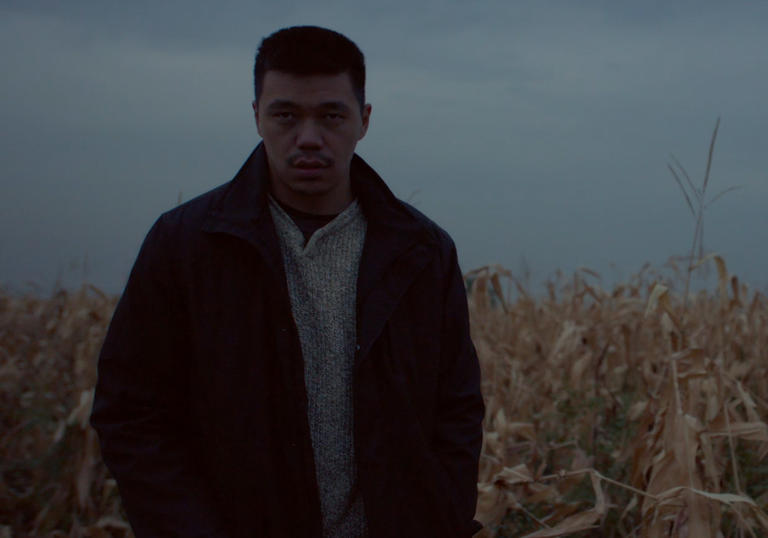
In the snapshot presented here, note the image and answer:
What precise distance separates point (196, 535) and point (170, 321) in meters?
0.44

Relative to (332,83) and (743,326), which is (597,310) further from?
(332,83)

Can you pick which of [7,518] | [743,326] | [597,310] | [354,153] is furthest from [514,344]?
[354,153]

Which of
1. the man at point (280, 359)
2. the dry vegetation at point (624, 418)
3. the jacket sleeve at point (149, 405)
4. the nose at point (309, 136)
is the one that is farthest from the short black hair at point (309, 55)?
the dry vegetation at point (624, 418)

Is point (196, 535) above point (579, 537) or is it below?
above

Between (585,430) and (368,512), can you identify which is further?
(585,430)

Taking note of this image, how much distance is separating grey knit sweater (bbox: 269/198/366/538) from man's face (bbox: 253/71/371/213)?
0.36 ft

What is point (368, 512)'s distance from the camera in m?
1.88

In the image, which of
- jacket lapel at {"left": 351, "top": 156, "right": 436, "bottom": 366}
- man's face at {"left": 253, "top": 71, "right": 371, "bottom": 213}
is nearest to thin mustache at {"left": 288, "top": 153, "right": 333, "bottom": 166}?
man's face at {"left": 253, "top": 71, "right": 371, "bottom": 213}

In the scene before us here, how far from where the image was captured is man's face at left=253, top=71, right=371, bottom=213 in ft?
6.10

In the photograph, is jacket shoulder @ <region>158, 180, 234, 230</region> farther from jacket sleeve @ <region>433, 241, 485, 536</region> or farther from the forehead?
jacket sleeve @ <region>433, 241, 485, 536</region>

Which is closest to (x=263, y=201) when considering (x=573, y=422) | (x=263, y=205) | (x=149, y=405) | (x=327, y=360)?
(x=263, y=205)

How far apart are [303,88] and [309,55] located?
7 cm

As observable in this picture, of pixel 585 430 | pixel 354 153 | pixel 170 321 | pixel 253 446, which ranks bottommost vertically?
pixel 585 430

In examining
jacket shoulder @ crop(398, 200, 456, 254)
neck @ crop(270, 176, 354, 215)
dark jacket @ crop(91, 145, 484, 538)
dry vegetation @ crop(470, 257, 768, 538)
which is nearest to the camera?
dark jacket @ crop(91, 145, 484, 538)
